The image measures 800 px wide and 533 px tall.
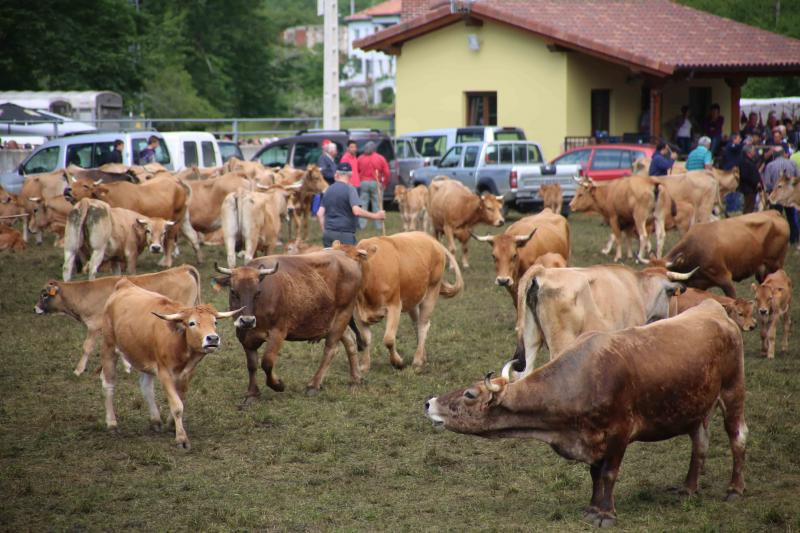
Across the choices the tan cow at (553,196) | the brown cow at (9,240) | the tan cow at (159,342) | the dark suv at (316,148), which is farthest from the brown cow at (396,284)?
the dark suv at (316,148)

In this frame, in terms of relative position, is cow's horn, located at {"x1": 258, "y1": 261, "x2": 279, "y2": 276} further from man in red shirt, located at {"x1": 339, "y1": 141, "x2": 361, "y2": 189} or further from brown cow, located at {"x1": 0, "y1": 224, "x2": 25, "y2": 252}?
brown cow, located at {"x1": 0, "y1": 224, "x2": 25, "y2": 252}

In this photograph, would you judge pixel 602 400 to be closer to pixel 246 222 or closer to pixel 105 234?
pixel 105 234

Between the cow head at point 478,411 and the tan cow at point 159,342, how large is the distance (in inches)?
89.6

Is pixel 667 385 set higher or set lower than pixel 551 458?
higher

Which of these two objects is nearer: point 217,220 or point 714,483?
point 714,483

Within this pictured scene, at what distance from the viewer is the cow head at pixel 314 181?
21078mm

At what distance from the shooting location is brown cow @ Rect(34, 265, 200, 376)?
11070 millimetres

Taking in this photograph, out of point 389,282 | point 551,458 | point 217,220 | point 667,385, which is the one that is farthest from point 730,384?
point 217,220

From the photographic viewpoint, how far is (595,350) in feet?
23.1

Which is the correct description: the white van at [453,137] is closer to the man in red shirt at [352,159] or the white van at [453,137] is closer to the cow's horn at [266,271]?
the man in red shirt at [352,159]

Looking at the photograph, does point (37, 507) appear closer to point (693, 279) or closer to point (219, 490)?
point (219, 490)

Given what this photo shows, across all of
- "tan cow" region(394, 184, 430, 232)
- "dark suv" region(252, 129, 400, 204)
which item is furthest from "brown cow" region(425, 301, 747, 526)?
"dark suv" region(252, 129, 400, 204)

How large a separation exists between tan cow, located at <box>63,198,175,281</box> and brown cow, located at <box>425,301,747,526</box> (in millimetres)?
9819

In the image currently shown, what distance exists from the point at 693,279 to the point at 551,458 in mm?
5735
